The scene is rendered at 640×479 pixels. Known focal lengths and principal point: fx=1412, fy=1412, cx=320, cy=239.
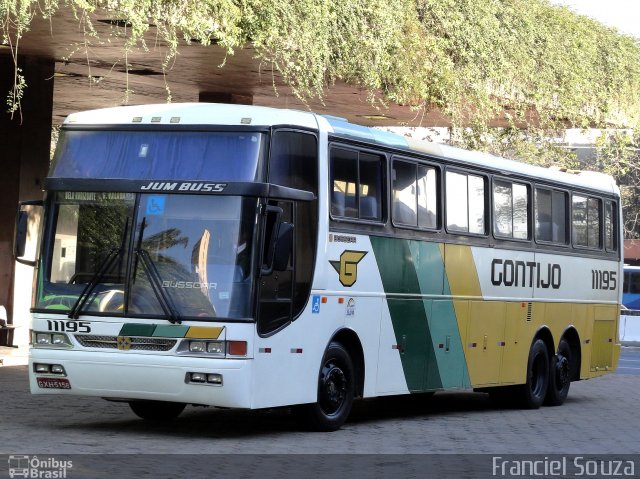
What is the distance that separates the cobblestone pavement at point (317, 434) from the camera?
12398mm

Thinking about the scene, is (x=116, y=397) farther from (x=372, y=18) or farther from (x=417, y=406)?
(x=372, y=18)

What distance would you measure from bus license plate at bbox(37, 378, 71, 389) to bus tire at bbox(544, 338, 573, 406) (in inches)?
337

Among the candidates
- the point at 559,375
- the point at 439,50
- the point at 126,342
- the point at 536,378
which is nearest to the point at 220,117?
the point at 126,342

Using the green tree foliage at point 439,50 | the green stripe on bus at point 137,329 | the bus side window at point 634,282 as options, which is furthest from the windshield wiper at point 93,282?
the bus side window at point 634,282

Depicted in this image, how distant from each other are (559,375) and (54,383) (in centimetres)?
901

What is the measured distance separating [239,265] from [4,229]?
42.2ft

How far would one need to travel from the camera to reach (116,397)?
508 inches

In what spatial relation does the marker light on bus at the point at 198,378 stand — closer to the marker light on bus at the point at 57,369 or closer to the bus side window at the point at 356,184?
the marker light on bus at the point at 57,369

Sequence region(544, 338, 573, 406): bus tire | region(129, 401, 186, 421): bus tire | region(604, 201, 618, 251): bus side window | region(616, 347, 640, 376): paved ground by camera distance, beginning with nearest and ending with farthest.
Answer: region(129, 401, 186, 421): bus tire, region(544, 338, 573, 406): bus tire, region(604, 201, 618, 251): bus side window, region(616, 347, 640, 376): paved ground

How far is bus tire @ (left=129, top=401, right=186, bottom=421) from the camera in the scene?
582 inches

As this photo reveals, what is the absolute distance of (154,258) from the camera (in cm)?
1288

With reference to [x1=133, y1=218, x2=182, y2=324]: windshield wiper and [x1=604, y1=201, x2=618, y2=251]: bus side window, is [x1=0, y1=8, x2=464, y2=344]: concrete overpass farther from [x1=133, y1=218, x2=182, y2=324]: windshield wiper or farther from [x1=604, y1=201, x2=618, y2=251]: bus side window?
[x1=133, y1=218, x2=182, y2=324]: windshield wiper

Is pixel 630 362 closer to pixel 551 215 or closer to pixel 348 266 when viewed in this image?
pixel 551 215

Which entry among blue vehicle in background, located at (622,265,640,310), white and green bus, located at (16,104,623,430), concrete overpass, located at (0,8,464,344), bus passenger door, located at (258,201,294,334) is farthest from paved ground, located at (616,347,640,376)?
bus passenger door, located at (258,201,294,334)
